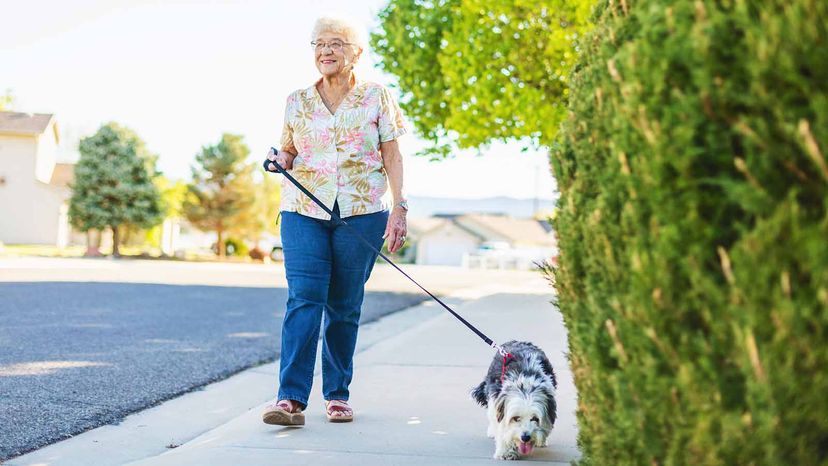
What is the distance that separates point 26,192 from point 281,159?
173ft

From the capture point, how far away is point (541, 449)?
4.49 meters

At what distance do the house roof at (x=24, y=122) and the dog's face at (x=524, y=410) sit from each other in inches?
2121

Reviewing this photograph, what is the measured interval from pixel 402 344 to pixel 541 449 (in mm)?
4132

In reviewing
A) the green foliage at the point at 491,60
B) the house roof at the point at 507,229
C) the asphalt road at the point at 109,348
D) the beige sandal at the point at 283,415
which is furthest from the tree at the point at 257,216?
the beige sandal at the point at 283,415

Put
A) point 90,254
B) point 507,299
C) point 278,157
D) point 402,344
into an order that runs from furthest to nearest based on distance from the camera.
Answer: point 90,254, point 507,299, point 402,344, point 278,157

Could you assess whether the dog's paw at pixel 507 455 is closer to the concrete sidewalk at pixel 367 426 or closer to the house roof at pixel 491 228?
the concrete sidewalk at pixel 367 426

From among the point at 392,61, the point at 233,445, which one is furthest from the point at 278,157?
the point at 392,61

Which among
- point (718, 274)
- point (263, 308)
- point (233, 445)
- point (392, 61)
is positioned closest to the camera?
point (718, 274)

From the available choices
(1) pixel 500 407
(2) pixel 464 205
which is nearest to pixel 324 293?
(1) pixel 500 407

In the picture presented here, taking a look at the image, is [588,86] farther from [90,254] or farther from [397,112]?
[90,254]

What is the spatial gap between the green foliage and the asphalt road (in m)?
3.42

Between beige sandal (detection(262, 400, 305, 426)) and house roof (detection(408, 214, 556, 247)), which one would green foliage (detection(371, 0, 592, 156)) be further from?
house roof (detection(408, 214, 556, 247))

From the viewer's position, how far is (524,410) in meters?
4.19

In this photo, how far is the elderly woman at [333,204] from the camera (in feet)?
16.0
